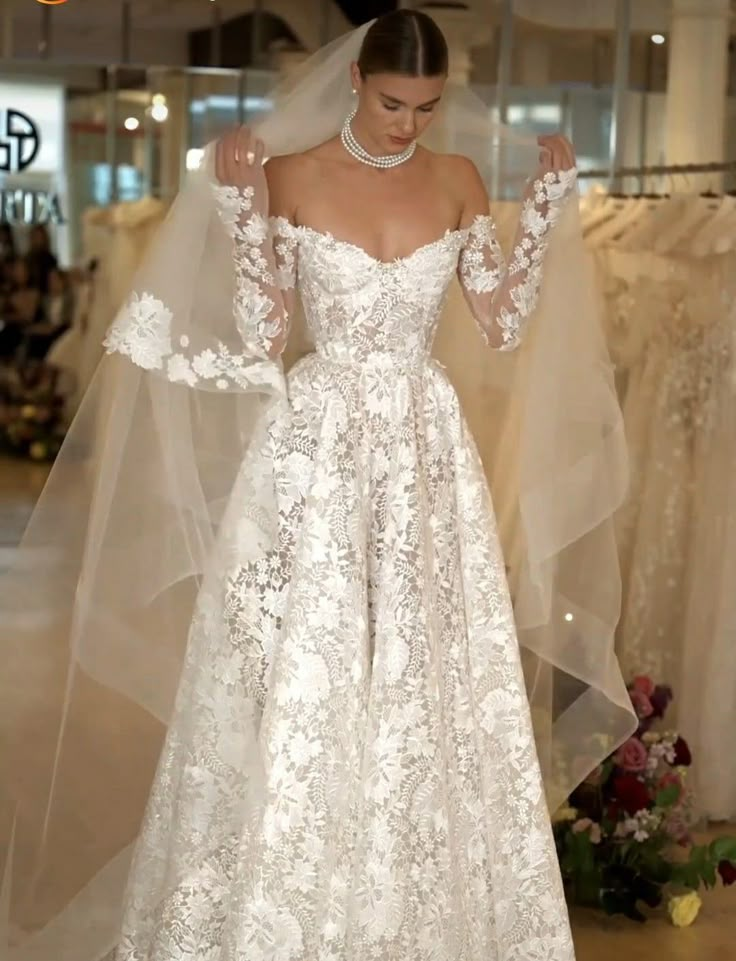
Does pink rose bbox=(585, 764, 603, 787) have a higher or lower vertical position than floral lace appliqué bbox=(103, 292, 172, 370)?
lower

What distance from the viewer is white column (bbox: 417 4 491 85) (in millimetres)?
5434

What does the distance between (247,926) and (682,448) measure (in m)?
2.10

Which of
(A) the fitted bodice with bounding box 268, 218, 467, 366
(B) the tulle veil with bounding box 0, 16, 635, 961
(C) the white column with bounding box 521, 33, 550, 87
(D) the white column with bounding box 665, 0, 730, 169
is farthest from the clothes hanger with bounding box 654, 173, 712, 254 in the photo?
(A) the fitted bodice with bounding box 268, 218, 467, 366

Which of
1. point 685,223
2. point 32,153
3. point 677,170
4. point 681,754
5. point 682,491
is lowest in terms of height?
point 681,754

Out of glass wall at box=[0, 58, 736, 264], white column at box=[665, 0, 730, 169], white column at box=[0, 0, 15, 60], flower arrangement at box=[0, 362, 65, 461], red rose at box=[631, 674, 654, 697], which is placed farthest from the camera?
flower arrangement at box=[0, 362, 65, 461]

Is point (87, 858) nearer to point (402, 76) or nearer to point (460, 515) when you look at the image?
point (460, 515)

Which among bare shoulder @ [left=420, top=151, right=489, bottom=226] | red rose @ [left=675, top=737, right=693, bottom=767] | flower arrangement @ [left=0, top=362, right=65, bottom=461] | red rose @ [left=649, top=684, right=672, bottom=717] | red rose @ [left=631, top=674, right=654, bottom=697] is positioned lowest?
→ flower arrangement @ [left=0, top=362, right=65, bottom=461]

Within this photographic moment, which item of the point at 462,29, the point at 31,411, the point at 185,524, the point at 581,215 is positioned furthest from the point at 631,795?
the point at 31,411

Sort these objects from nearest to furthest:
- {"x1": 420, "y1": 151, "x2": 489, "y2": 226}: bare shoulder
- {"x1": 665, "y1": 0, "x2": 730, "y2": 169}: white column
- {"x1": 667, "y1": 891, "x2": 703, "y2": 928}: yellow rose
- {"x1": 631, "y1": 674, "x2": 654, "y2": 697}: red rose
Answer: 1. {"x1": 420, "y1": 151, "x2": 489, "y2": 226}: bare shoulder
2. {"x1": 667, "y1": 891, "x2": 703, "y2": 928}: yellow rose
3. {"x1": 631, "y1": 674, "x2": 654, "y2": 697}: red rose
4. {"x1": 665, "y1": 0, "x2": 730, "y2": 169}: white column

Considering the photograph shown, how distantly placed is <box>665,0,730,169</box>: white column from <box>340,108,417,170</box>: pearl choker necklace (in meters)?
2.46

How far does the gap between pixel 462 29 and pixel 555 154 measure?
289 centimetres

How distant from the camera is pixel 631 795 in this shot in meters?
3.48

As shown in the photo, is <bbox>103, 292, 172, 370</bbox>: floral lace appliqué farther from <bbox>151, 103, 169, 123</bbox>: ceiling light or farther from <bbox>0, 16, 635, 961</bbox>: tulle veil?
<bbox>151, 103, 169, 123</bbox>: ceiling light

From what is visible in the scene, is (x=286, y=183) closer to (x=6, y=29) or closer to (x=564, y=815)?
(x=564, y=815)
